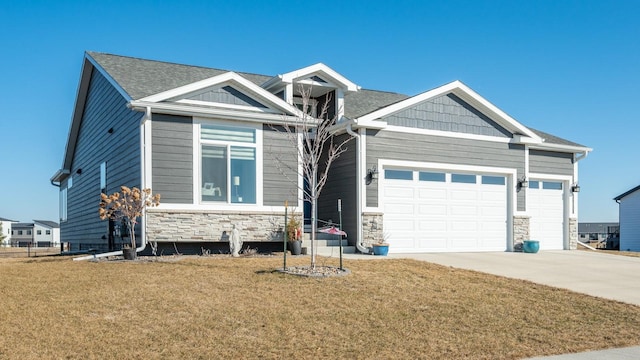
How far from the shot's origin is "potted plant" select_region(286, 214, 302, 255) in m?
14.1

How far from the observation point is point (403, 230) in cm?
1608

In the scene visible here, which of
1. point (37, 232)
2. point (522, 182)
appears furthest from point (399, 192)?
point (37, 232)

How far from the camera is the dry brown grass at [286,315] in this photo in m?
6.62

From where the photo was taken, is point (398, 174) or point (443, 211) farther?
point (443, 211)

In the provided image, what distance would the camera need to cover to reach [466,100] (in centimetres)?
1717

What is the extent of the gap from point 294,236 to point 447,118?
19.9 ft

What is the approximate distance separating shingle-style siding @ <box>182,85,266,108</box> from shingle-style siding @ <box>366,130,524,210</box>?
3333 millimetres

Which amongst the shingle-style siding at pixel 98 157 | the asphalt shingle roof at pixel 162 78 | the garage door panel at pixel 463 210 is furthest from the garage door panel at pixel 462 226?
the shingle-style siding at pixel 98 157

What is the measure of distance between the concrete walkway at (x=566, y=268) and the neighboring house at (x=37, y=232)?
257ft

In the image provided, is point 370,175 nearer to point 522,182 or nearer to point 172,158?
point 172,158

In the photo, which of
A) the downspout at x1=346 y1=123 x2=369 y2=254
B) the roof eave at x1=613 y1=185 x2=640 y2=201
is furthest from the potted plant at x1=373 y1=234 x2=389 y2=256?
the roof eave at x1=613 y1=185 x2=640 y2=201

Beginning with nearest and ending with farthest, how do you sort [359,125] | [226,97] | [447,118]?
[226,97] < [359,125] < [447,118]

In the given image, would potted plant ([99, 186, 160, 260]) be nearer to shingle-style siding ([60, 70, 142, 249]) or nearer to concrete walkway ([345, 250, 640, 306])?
shingle-style siding ([60, 70, 142, 249])

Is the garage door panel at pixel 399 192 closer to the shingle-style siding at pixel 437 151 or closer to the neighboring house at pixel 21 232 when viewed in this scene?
the shingle-style siding at pixel 437 151
